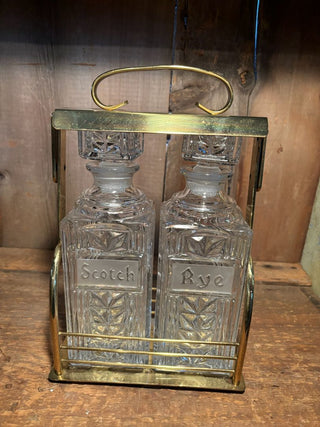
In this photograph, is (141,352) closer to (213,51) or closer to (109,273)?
(109,273)

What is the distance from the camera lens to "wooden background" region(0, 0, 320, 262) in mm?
657

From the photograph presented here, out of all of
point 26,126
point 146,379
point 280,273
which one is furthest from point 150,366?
point 26,126

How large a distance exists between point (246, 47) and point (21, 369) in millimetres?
657

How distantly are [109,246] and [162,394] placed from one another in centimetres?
20

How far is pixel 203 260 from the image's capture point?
452 millimetres

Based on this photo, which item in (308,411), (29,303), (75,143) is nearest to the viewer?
(308,411)

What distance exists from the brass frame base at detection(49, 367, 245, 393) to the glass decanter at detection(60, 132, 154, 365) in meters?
0.02

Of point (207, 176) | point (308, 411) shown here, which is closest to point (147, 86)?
point (207, 176)

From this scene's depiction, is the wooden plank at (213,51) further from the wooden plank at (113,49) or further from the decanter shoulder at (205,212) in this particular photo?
the decanter shoulder at (205,212)

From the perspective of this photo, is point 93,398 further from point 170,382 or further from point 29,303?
point 29,303

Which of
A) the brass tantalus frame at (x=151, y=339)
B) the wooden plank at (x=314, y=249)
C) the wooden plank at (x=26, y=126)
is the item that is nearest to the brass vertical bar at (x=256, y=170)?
the brass tantalus frame at (x=151, y=339)

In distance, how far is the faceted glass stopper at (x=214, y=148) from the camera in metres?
0.44

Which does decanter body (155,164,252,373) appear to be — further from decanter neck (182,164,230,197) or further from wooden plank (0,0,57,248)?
wooden plank (0,0,57,248)

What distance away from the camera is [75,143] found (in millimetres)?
733
